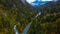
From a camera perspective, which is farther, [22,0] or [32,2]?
[22,0]

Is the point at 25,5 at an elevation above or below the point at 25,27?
above

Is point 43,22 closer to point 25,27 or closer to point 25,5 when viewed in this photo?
point 25,27

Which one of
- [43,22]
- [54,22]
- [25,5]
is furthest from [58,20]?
[25,5]

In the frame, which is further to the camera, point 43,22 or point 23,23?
point 23,23

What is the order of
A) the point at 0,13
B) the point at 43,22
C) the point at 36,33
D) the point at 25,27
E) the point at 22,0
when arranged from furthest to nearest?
the point at 22,0 < the point at 0,13 < the point at 25,27 < the point at 43,22 < the point at 36,33

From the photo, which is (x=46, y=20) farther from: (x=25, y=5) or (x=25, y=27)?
(x=25, y=5)

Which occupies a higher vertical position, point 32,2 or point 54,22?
point 32,2

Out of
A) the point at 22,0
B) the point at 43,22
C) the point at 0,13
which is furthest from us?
the point at 22,0

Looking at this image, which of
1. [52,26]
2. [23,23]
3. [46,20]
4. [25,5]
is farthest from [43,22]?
[25,5]

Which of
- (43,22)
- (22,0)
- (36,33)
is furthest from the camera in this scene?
(22,0)
